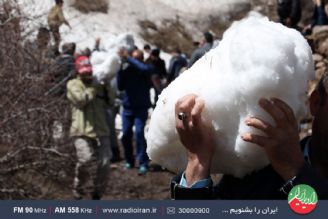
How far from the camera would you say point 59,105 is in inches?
319

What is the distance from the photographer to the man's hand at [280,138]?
242 centimetres

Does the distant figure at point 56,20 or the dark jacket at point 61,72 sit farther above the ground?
the distant figure at point 56,20

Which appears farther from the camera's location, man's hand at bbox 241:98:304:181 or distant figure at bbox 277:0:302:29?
distant figure at bbox 277:0:302:29

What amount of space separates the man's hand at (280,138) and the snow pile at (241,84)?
2 centimetres

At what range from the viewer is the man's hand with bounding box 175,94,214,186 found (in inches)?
99.9

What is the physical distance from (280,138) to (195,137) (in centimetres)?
27

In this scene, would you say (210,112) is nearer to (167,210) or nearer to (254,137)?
(254,137)

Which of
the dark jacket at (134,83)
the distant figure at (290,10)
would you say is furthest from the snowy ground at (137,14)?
the dark jacket at (134,83)

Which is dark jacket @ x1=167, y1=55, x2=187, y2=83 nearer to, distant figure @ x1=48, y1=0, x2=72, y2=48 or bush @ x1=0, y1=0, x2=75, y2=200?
distant figure @ x1=48, y1=0, x2=72, y2=48

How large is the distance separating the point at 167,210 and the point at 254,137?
34 centimetres

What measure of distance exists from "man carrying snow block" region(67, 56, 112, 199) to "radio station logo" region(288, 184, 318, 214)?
230 inches

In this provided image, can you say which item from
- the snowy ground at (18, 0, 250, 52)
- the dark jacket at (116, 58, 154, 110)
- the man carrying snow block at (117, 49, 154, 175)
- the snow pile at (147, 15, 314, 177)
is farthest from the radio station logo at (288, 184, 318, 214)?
the snowy ground at (18, 0, 250, 52)

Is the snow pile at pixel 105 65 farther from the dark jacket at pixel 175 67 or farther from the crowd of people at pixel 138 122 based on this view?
the dark jacket at pixel 175 67

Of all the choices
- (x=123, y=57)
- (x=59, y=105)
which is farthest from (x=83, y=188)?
(x=123, y=57)
